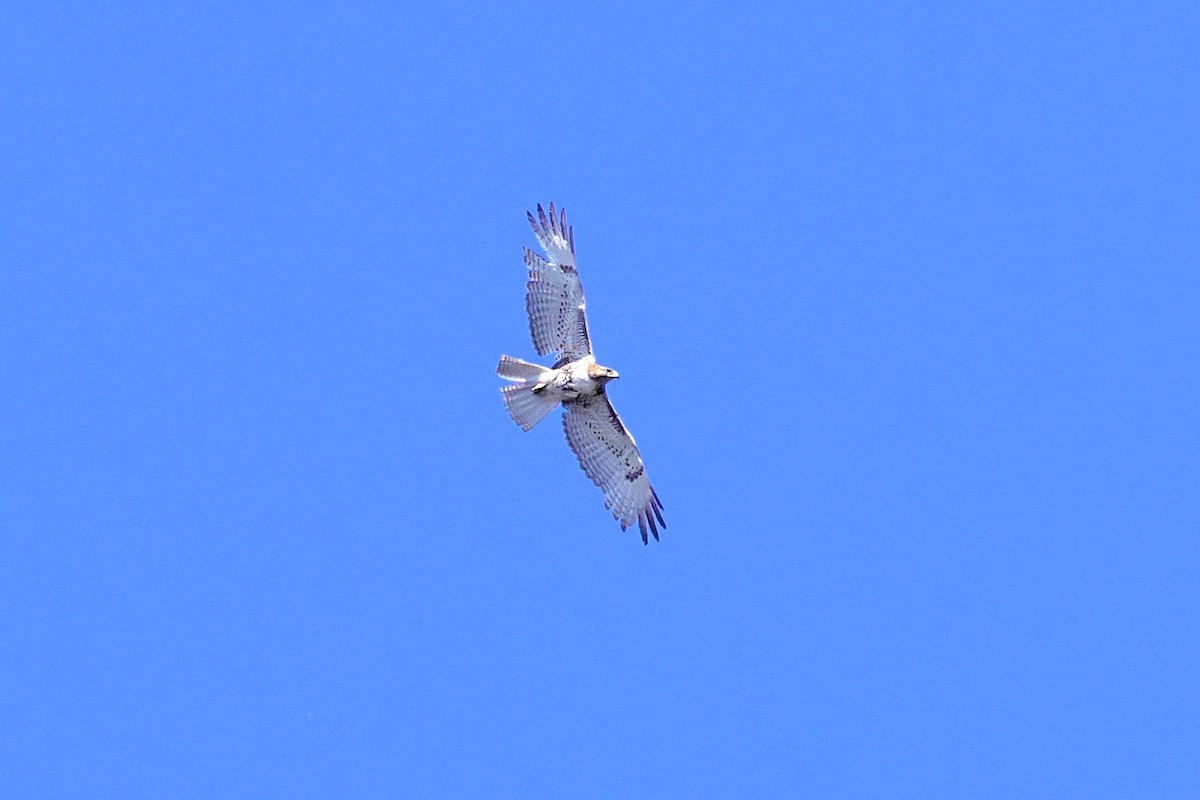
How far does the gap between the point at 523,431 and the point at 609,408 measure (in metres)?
0.91

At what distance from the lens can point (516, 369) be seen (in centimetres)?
1919

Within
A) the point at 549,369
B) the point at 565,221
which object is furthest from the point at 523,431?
the point at 565,221

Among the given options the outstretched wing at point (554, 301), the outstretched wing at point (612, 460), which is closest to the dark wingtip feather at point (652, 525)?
the outstretched wing at point (612, 460)

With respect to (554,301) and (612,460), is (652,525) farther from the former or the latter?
(554,301)

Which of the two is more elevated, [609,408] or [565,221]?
[565,221]

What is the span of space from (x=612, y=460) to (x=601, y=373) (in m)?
1.34

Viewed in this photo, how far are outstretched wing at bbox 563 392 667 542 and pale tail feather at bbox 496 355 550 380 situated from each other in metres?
0.54

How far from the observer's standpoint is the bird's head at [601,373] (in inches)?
748

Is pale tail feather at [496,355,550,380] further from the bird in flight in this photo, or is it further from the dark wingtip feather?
the dark wingtip feather

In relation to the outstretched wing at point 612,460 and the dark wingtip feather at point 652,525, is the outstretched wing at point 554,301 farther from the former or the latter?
the dark wingtip feather at point 652,525

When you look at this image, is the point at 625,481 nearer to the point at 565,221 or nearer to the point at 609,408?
the point at 609,408

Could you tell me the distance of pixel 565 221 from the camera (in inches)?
761

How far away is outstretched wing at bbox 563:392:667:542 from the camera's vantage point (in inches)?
770

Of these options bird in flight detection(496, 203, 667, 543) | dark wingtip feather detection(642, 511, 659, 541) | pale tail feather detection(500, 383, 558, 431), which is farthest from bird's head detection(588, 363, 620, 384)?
dark wingtip feather detection(642, 511, 659, 541)
